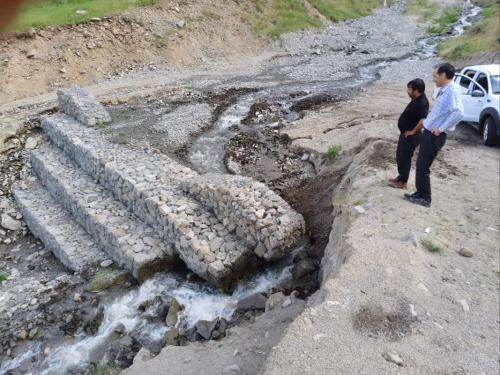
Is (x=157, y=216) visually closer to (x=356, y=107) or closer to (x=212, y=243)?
(x=212, y=243)

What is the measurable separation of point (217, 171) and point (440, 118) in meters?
8.68

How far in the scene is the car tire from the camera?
44.3ft

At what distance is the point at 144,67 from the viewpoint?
26.4 m

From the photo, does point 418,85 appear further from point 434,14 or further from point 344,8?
point 434,14

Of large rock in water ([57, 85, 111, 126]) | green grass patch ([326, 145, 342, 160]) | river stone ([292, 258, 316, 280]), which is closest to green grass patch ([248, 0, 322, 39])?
large rock in water ([57, 85, 111, 126])

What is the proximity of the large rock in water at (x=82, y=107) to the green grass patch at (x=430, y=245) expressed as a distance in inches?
532

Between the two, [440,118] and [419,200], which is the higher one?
[440,118]

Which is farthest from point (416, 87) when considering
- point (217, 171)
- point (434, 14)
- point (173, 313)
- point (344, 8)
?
point (434, 14)

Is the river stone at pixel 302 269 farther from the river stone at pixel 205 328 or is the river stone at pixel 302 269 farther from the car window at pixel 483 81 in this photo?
A: the car window at pixel 483 81

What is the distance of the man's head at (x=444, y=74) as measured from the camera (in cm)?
802

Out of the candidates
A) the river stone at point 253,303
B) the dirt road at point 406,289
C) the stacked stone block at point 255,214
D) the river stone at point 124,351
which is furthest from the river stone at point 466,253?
the river stone at point 124,351

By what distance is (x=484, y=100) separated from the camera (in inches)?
558

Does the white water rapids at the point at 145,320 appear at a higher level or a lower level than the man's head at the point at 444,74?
lower

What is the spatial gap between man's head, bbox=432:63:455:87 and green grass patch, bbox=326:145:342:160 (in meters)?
6.52
